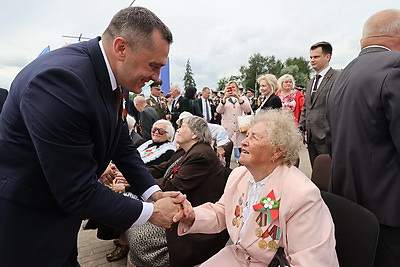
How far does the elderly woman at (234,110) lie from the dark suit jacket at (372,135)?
4.19 metres

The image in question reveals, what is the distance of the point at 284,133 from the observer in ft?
6.45

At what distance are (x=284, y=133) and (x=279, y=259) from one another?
817 millimetres

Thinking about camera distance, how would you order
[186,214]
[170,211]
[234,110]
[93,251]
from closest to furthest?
[170,211] → [186,214] → [93,251] → [234,110]

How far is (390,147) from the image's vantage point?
165cm

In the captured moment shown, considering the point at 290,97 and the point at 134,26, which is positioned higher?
the point at 134,26

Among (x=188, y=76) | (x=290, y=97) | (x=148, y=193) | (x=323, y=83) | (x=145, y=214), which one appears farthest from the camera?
(x=188, y=76)

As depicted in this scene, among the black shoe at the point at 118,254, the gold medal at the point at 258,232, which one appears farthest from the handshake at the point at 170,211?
the black shoe at the point at 118,254

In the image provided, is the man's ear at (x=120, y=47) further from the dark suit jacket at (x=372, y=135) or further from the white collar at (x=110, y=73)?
the dark suit jacket at (x=372, y=135)

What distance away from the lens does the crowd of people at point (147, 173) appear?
1185 mm

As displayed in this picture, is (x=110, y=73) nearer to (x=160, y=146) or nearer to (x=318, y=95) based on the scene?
(x=160, y=146)

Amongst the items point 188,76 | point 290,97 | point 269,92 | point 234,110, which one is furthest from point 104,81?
point 188,76

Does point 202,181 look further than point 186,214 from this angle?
Yes

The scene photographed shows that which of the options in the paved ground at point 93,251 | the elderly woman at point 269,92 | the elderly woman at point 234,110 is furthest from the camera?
the elderly woman at point 234,110

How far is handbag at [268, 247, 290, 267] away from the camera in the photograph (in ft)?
5.18
